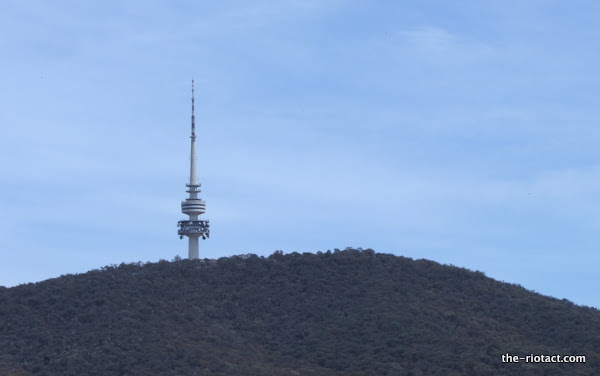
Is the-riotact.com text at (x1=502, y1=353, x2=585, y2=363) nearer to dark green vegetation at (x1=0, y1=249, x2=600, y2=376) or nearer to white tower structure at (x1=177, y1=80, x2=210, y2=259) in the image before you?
dark green vegetation at (x1=0, y1=249, x2=600, y2=376)

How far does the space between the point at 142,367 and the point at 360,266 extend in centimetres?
1991

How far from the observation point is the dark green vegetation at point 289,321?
5453 centimetres

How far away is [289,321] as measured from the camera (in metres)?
61.7

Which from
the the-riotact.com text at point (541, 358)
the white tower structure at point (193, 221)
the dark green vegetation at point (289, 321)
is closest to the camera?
the dark green vegetation at point (289, 321)

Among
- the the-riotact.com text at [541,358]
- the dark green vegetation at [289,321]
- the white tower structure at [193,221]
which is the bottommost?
the the-riotact.com text at [541,358]

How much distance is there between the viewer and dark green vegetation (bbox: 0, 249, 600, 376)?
179ft

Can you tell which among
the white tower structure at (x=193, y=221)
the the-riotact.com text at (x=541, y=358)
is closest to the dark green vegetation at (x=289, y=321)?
the the-riotact.com text at (x=541, y=358)

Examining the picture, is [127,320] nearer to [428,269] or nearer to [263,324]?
[263,324]

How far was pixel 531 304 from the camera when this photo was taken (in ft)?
213

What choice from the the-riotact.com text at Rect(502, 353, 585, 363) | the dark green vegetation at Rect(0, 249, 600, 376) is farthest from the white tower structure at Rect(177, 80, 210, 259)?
the the-riotact.com text at Rect(502, 353, 585, 363)

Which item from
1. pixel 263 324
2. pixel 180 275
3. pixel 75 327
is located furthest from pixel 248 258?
pixel 75 327

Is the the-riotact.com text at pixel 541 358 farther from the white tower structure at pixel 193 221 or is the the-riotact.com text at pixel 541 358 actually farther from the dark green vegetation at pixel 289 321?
the white tower structure at pixel 193 221

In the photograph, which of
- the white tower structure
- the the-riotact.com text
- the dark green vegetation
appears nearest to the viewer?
the dark green vegetation

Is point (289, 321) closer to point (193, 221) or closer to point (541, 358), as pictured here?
point (541, 358)
